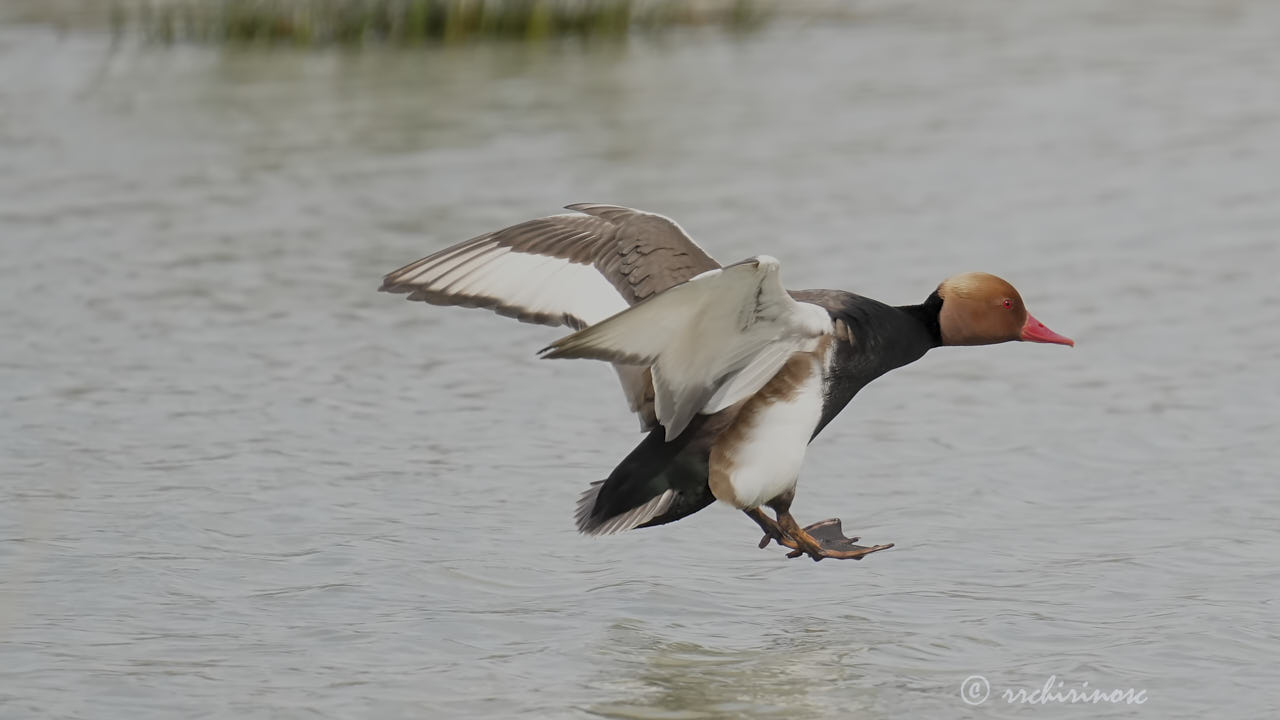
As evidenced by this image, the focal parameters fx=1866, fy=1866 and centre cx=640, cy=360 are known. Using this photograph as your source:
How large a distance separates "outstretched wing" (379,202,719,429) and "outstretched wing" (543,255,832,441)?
0.78 feet

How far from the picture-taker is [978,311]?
18.2 feet

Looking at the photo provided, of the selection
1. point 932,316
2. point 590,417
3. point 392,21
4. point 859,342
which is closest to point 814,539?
point 859,342

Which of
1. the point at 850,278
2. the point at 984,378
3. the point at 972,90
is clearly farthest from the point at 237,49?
the point at 984,378

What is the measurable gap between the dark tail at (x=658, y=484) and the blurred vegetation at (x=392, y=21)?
10.8 metres

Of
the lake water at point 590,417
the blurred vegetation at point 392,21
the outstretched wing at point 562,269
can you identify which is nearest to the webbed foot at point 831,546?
the lake water at point 590,417

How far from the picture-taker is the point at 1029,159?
11508mm

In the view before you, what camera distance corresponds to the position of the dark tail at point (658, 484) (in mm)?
5234

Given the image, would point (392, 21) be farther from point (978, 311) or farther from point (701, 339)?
point (701, 339)

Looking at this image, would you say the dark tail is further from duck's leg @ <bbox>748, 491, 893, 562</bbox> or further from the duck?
duck's leg @ <bbox>748, 491, 893, 562</bbox>

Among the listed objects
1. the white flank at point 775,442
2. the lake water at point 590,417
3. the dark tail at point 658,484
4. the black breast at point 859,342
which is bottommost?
the lake water at point 590,417

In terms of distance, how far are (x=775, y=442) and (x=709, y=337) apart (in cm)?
38

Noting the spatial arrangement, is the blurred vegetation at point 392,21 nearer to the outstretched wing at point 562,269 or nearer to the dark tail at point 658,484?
the outstretched wing at point 562,269

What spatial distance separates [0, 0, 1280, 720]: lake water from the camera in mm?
4738

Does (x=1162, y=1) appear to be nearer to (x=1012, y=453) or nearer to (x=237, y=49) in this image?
(x=237, y=49)
